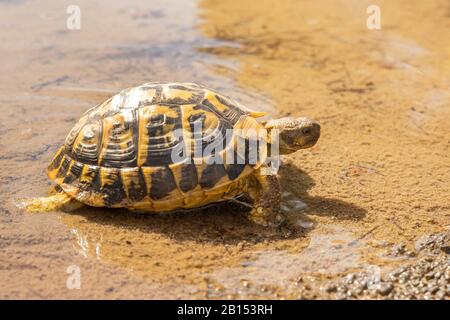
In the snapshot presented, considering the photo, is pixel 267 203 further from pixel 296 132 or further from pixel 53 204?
pixel 53 204

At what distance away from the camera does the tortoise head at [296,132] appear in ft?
17.7

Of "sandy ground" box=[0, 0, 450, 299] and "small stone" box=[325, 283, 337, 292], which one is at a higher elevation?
"sandy ground" box=[0, 0, 450, 299]

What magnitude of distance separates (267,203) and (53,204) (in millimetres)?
1933

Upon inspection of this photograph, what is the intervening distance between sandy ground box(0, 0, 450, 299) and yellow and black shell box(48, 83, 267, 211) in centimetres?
27

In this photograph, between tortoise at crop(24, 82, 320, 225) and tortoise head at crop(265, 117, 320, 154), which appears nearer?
tortoise at crop(24, 82, 320, 225)

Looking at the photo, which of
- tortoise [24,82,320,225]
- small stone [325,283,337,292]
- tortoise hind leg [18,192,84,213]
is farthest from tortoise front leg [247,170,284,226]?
tortoise hind leg [18,192,84,213]

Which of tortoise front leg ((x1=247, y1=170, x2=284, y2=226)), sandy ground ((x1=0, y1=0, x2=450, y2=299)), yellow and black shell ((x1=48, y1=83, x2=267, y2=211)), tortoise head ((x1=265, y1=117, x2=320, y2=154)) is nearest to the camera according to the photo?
sandy ground ((x1=0, y1=0, x2=450, y2=299))

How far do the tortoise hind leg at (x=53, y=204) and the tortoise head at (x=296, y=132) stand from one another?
6.38 ft

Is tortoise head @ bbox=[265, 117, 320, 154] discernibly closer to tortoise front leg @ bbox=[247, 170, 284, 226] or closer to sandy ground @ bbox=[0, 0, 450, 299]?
sandy ground @ bbox=[0, 0, 450, 299]

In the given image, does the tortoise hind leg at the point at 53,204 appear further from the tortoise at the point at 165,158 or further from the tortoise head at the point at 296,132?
the tortoise head at the point at 296,132

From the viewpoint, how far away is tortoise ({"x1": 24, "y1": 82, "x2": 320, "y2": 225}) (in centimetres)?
483

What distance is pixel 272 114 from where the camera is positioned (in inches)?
281

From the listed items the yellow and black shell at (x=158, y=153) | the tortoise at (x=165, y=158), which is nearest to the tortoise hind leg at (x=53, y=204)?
the tortoise at (x=165, y=158)
